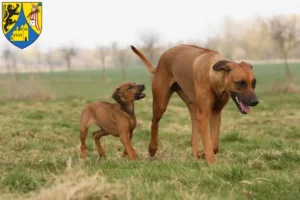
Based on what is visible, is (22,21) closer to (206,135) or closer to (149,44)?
(206,135)

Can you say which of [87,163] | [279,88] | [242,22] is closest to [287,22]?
[279,88]

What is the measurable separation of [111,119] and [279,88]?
62.4 ft

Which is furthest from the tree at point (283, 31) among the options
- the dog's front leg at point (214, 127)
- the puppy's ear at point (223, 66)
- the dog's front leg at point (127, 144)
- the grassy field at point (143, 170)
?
the puppy's ear at point (223, 66)

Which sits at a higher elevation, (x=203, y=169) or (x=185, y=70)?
(x=185, y=70)

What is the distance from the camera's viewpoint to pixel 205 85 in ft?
18.2

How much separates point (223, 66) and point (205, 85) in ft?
1.71

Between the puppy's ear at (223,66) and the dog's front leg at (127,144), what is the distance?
7.37ft

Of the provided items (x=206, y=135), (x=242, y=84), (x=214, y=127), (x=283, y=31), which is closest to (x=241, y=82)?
(x=242, y=84)

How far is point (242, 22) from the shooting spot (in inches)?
5226

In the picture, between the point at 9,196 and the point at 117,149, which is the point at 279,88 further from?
the point at 9,196

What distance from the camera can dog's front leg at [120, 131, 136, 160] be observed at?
6.81 m

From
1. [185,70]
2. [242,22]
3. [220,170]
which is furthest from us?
[242,22]

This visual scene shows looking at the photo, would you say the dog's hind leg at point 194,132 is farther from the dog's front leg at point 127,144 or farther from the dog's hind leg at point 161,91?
the dog's front leg at point 127,144

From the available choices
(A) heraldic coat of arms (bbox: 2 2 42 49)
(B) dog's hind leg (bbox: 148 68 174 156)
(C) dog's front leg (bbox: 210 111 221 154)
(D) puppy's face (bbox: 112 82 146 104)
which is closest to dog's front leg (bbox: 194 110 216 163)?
(C) dog's front leg (bbox: 210 111 221 154)
